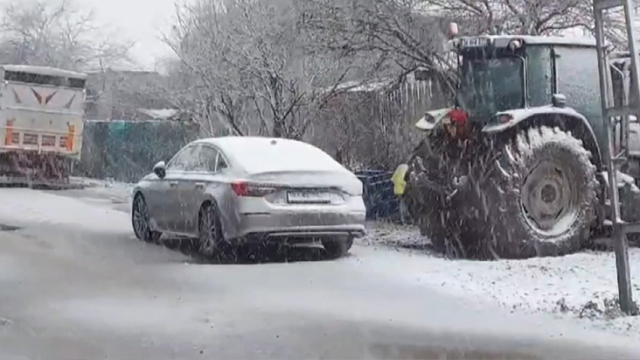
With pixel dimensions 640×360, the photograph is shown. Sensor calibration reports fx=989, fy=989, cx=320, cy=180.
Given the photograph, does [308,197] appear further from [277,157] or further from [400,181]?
[400,181]

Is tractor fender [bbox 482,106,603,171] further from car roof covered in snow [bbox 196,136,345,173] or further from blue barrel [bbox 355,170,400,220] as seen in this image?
blue barrel [bbox 355,170,400,220]

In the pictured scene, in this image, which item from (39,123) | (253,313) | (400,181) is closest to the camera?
(253,313)

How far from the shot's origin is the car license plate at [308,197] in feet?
37.4

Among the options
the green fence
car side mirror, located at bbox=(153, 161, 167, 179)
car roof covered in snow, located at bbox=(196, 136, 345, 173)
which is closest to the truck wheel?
car roof covered in snow, located at bbox=(196, 136, 345, 173)

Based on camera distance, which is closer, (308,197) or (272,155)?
(308,197)

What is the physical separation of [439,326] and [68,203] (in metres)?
14.4

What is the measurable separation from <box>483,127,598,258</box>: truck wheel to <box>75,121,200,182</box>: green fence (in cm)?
1480

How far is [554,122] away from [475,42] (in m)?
1.40

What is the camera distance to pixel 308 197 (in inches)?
453

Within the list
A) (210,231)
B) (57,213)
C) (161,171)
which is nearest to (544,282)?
(210,231)

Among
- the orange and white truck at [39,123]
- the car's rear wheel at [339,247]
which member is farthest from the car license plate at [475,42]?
the orange and white truck at [39,123]

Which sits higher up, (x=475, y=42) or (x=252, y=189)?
(x=475, y=42)

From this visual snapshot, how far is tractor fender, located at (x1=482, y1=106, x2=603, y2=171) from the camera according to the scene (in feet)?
37.2

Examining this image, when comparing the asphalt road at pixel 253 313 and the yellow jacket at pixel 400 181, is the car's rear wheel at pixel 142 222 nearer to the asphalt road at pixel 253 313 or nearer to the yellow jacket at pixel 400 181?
the asphalt road at pixel 253 313
